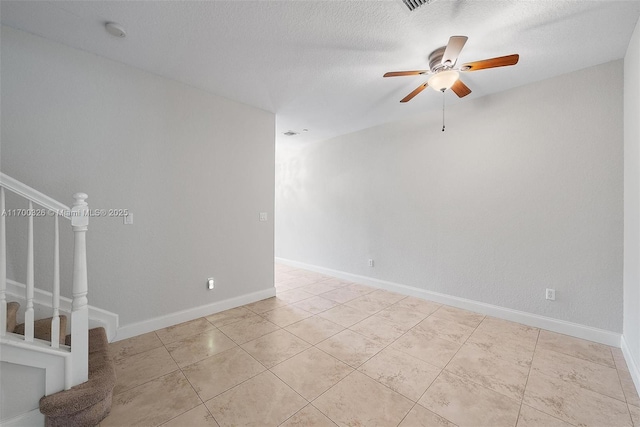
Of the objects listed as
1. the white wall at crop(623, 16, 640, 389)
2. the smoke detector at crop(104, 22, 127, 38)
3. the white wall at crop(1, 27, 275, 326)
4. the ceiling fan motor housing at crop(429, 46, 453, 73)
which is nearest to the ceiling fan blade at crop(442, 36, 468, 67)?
the ceiling fan motor housing at crop(429, 46, 453, 73)

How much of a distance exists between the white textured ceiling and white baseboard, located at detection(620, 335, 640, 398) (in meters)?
2.57

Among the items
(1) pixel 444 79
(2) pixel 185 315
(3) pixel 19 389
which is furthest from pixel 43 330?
(1) pixel 444 79

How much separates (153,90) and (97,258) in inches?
69.2

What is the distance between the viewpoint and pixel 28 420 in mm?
1400

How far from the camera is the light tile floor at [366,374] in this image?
1548mm

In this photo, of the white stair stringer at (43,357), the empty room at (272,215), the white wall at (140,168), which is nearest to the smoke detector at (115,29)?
the empty room at (272,215)

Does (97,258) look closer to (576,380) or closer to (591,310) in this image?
(576,380)

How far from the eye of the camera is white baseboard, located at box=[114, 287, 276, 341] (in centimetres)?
245

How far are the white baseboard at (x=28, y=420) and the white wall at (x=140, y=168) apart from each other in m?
1.02

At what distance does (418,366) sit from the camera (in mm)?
2029

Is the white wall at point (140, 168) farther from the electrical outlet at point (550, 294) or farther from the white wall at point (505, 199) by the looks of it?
the electrical outlet at point (550, 294)

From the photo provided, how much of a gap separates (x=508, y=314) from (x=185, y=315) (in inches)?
146

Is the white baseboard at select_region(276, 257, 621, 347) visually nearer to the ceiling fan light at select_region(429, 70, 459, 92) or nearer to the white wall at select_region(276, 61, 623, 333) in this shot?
the white wall at select_region(276, 61, 623, 333)

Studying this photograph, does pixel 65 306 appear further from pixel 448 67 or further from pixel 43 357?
pixel 448 67
